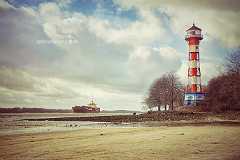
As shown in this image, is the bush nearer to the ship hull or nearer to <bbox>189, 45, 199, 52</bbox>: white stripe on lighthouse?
<bbox>189, 45, 199, 52</bbox>: white stripe on lighthouse

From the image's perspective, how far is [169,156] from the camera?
375 inches

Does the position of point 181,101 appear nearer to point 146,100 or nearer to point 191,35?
point 146,100

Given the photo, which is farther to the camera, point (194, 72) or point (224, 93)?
point (194, 72)

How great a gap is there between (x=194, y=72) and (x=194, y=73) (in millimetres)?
174

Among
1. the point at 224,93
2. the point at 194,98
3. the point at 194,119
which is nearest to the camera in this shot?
the point at 194,119

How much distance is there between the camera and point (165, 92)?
72.9 metres

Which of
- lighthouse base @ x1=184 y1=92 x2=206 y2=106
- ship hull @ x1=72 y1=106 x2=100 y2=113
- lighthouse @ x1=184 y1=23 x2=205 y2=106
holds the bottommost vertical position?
ship hull @ x1=72 y1=106 x2=100 y2=113

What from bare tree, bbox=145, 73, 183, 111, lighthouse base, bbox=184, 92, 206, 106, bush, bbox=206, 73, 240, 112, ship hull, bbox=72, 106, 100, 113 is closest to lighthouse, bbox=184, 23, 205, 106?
lighthouse base, bbox=184, 92, 206, 106

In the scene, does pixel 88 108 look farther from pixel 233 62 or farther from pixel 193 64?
pixel 233 62

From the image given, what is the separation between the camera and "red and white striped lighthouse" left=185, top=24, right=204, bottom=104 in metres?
55.6

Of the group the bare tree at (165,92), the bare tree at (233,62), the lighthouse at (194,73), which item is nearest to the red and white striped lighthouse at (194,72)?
the lighthouse at (194,73)

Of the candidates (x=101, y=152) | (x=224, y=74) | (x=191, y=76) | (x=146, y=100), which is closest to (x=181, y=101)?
(x=146, y=100)

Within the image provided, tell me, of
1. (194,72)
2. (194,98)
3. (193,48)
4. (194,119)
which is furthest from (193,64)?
(194,119)

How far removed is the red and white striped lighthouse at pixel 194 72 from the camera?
55.6 metres
